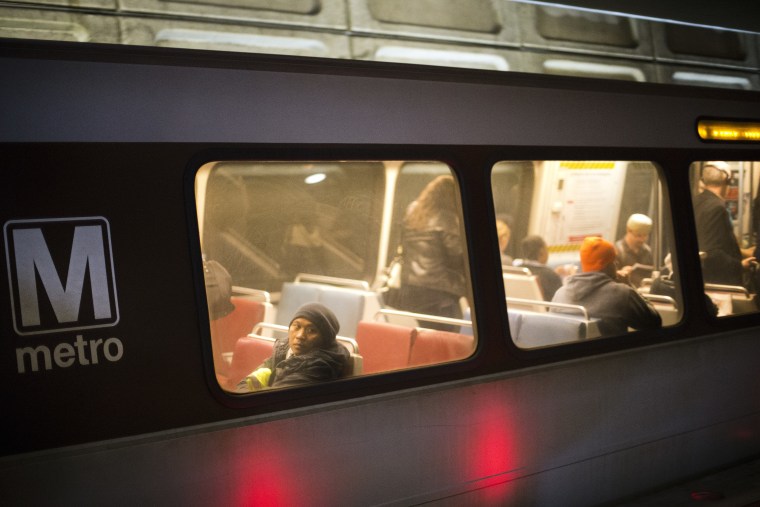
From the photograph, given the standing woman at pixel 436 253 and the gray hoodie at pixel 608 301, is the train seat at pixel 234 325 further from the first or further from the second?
the gray hoodie at pixel 608 301

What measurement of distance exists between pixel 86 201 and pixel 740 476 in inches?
154

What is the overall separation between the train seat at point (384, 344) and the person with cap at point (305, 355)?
0.12 metres

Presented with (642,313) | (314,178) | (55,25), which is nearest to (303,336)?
(314,178)

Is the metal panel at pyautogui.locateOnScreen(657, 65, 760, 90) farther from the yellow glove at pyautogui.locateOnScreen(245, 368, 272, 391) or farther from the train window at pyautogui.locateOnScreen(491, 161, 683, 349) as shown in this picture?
the yellow glove at pyautogui.locateOnScreen(245, 368, 272, 391)

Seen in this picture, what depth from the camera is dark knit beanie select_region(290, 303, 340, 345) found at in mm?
3811

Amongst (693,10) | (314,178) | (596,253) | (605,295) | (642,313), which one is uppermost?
(693,10)

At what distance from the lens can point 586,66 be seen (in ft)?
28.7

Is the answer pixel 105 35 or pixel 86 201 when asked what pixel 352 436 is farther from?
pixel 105 35

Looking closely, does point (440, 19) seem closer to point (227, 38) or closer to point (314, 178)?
point (227, 38)

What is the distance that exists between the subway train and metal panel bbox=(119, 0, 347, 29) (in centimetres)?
290

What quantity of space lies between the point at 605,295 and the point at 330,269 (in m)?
1.68

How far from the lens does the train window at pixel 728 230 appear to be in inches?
209

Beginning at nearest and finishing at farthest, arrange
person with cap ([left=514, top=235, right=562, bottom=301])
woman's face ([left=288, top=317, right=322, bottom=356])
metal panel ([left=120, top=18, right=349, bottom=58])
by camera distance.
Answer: woman's face ([left=288, top=317, right=322, bottom=356]), person with cap ([left=514, top=235, right=562, bottom=301]), metal panel ([left=120, top=18, right=349, bottom=58])


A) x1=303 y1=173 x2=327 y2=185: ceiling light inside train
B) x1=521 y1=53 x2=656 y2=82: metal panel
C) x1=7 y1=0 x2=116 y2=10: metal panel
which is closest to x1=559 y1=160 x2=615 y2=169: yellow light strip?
x1=303 y1=173 x2=327 y2=185: ceiling light inside train
